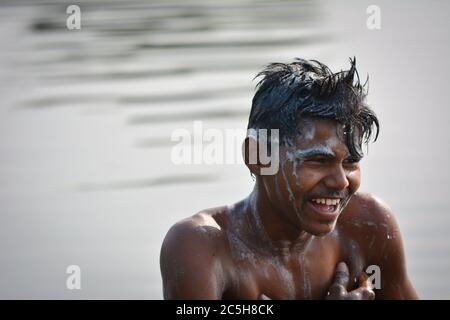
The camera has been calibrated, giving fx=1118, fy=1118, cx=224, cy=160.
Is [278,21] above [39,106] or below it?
above

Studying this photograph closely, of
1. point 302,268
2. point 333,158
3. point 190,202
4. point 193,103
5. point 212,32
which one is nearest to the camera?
point 333,158

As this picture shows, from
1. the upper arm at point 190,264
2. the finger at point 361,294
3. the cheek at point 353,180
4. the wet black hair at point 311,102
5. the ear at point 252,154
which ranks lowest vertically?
the finger at point 361,294

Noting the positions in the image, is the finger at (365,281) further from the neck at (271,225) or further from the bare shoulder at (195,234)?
the bare shoulder at (195,234)

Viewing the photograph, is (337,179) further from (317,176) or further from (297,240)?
(297,240)

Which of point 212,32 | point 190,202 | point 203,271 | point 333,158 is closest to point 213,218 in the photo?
point 203,271

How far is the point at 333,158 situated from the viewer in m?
4.09

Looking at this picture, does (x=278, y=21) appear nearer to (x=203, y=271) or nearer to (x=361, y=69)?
(x=361, y=69)

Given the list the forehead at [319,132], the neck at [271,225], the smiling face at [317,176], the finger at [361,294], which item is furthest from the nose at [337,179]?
the finger at [361,294]

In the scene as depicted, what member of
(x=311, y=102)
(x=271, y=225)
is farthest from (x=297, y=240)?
(x=311, y=102)

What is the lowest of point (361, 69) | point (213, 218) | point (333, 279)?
point (333, 279)

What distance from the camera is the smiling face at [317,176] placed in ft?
13.4

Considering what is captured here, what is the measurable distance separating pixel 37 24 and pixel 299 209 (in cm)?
556

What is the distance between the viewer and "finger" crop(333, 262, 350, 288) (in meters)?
4.39

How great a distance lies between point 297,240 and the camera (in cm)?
438
